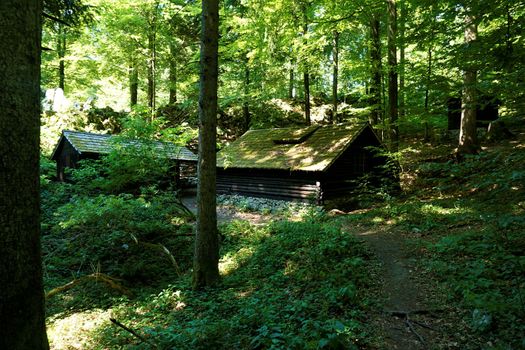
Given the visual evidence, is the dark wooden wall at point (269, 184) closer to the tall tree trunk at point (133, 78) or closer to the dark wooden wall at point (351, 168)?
the dark wooden wall at point (351, 168)

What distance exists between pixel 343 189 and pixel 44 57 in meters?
26.0

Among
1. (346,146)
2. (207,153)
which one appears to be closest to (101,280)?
(207,153)

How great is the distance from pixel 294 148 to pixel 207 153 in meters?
12.0

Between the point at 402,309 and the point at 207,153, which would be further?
the point at 207,153

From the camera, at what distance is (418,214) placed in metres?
11.9

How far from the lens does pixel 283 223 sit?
1250 centimetres

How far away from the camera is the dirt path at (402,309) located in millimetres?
4648

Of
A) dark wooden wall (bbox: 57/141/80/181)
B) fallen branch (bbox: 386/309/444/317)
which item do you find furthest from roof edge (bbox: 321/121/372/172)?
dark wooden wall (bbox: 57/141/80/181)

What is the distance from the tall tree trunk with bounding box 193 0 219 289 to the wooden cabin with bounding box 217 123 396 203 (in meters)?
9.11

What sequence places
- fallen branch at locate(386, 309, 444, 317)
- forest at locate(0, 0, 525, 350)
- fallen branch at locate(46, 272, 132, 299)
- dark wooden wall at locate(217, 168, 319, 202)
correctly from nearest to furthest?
forest at locate(0, 0, 525, 350) → fallen branch at locate(386, 309, 444, 317) → fallen branch at locate(46, 272, 132, 299) → dark wooden wall at locate(217, 168, 319, 202)

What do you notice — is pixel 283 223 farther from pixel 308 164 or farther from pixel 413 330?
pixel 413 330

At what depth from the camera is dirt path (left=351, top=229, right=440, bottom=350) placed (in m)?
4.65

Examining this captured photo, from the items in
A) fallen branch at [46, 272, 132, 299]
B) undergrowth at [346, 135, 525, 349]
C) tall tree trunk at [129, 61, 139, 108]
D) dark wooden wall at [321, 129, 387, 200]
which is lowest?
fallen branch at [46, 272, 132, 299]

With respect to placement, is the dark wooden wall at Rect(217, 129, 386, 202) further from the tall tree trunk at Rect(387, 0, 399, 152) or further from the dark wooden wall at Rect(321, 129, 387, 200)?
the tall tree trunk at Rect(387, 0, 399, 152)
